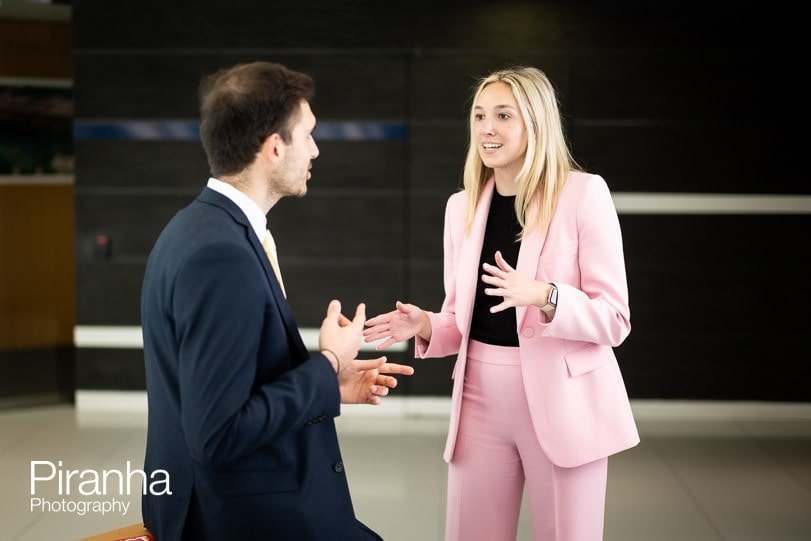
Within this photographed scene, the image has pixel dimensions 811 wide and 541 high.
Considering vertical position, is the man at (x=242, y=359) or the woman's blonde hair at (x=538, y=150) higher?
the woman's blonde hair at (x=538, y=150)

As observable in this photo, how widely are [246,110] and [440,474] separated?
362cm

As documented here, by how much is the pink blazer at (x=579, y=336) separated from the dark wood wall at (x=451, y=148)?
3681 millimetres

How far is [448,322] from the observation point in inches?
106

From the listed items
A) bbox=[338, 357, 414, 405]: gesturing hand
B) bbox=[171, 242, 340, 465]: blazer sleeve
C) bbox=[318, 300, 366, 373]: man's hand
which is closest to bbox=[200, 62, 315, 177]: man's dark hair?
bbox=[171, 242, 340, 465]: blazer sleeve

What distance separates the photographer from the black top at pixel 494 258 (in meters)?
2.49

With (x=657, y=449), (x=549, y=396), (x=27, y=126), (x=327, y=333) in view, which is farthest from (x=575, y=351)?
(x=27, y=126)

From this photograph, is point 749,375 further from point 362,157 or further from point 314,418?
point 314,418

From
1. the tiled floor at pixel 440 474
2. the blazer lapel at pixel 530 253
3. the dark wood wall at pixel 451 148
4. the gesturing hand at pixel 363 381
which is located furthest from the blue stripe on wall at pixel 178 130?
the gesturing hand at pixel 363 381

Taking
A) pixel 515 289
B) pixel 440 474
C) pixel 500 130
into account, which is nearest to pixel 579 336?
pixel 515 289

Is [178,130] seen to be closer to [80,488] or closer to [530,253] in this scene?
[80,488]

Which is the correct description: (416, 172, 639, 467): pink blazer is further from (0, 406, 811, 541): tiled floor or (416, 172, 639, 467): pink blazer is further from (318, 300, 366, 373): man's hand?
(0, 406, 811, 541): tiled floor

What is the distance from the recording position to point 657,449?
545 centimetres

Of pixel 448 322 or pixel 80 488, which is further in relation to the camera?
pixel 80 488

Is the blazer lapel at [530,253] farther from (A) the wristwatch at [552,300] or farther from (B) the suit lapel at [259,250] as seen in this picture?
(B) the suit lapel at [259,250]
